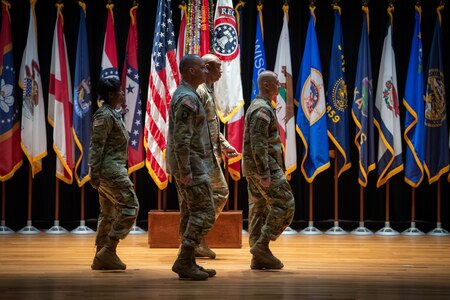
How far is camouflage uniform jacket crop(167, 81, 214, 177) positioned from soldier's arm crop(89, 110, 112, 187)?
49cm

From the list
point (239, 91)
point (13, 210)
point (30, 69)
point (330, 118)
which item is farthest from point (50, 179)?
point (330, 118)

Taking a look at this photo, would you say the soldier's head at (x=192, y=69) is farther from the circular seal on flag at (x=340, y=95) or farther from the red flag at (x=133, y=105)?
the circular seal on flag at (x=340, y=95)

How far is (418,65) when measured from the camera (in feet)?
26.9

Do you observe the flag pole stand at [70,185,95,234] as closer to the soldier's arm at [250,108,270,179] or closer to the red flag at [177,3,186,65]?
the red flag at [177,3,186,65]

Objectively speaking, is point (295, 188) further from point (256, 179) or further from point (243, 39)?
point (256, 179)

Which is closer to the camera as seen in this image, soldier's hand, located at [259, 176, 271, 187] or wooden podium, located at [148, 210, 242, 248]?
soldier's hand, located at [259, 176, 271, 187]

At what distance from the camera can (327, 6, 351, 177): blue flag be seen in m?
8.27

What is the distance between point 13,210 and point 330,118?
3.71 m

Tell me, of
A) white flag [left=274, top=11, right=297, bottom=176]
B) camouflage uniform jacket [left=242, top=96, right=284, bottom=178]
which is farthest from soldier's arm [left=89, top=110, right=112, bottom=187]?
white flag [left=274, top=11, right=297, bottom=176]

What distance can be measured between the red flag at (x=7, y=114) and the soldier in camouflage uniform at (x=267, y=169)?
3.52 m

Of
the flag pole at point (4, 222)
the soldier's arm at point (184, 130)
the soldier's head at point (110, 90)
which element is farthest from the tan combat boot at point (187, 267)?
the flag pole at point (4, 222)

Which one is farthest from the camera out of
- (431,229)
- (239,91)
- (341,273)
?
(431,229)

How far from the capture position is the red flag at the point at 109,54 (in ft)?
26.6

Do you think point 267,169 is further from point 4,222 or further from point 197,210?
point 4,222
